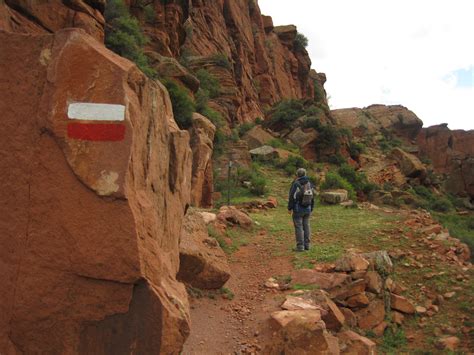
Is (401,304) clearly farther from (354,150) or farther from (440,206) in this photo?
(354,150)

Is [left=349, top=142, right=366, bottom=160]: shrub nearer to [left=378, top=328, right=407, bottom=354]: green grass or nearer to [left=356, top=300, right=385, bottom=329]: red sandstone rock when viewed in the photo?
[left=356, top=300, right=385, bottom=329]: red sandstone rock

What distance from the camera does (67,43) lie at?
9.80 ft

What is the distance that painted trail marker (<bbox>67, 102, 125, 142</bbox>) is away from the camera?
2.92 meters

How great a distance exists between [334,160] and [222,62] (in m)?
9.80

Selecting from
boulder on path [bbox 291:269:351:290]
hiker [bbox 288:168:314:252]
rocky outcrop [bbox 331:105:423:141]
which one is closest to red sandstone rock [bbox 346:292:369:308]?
boulder on path [bbox 291:269:351:290]

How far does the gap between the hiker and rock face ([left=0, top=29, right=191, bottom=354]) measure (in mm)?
4744

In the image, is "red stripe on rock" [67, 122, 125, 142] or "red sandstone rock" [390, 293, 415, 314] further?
"red sandstone rock" [390, 293, 415, 314]

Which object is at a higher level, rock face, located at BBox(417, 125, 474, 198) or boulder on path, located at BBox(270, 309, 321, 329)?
rock face, located at BBox(417, 125, 474, 198)

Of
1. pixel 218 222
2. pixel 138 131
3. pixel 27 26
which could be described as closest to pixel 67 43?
pixel 138 131

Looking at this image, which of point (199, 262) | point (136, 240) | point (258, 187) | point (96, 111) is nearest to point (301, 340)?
point (199, 262)

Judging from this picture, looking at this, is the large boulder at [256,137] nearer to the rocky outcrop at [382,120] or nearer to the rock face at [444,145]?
the rocky outcrop at [382,120]

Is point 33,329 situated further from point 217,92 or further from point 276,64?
point 276,64

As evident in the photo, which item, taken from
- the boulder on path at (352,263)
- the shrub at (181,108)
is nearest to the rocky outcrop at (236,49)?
the shrub at (181,108)

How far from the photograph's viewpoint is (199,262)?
5.18 meters
